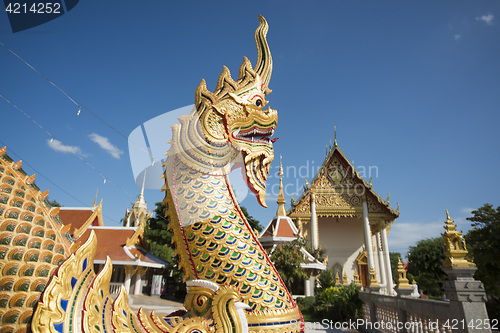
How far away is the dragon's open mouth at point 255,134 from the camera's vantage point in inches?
94.8

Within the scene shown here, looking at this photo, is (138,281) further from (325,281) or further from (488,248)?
(488,248)

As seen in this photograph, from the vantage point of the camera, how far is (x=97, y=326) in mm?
1245

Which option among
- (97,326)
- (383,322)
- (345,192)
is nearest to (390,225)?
(345,192)

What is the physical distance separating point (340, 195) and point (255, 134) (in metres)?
15.8

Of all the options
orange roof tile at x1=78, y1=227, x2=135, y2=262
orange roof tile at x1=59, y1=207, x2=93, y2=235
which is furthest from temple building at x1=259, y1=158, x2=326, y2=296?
orange roof tile at x1=59, y1=207, x2=93, y2=235

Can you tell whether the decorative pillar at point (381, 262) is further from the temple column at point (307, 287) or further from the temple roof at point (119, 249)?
the temple roof at point (119, 249)

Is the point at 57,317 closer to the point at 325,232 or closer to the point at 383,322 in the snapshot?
the point at 383,322

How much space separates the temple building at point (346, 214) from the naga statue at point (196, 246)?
46.9 ft

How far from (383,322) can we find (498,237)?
12.9ft

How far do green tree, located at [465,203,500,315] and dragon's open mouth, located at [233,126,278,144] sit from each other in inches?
326

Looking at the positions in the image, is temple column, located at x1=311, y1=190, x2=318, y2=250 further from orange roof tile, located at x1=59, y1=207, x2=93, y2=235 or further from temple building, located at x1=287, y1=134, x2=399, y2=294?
orange roof tile, located at x1=59, y1=207, x2=93, y2=235

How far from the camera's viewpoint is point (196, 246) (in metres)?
1.94

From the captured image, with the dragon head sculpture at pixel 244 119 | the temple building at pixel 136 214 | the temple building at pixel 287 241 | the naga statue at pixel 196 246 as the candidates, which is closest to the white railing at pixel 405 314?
the naga statue at pixel 196 246

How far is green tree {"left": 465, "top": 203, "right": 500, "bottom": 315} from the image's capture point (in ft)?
24.8
